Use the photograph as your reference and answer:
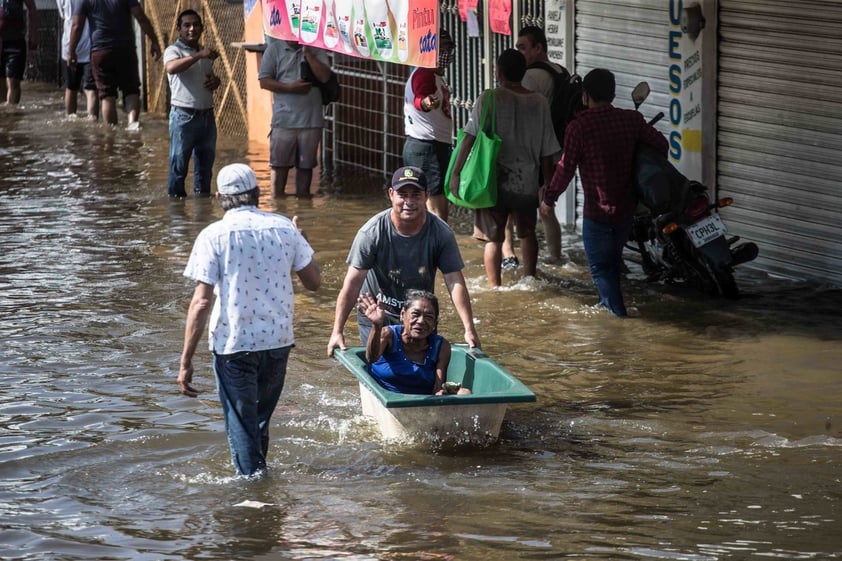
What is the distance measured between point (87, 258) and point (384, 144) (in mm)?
4735

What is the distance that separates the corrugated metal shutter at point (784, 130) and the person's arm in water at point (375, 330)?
181 inches

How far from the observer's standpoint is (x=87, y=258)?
12250 millimetres

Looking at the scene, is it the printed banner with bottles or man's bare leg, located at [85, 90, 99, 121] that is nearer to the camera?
the printed banner with bottles

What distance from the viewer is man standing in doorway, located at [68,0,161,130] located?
18.2 metres

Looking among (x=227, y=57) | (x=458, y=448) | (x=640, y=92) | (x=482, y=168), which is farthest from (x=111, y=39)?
(x=458, y=448)

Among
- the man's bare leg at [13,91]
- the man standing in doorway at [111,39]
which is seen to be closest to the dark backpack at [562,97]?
the man standing in doorway at [111,39]

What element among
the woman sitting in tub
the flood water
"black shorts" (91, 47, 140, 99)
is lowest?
the flood water

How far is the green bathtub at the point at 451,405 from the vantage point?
6914 millimetres

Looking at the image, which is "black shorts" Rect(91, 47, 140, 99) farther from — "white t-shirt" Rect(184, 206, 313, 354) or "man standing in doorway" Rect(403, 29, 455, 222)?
"white t-shirt" Rect(184, 206, 313, 354)

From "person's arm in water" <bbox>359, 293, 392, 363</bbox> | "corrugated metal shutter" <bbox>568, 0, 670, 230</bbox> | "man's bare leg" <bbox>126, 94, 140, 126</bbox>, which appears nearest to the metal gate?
"man's bare leg" <bbox>126, 94, 140, 126</bbox>

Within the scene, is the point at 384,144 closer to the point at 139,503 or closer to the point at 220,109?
the point at 220,109

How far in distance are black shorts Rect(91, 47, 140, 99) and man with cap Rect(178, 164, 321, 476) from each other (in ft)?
40.4

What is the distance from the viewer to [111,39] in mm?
18516

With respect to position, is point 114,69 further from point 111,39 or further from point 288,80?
point 288,80
